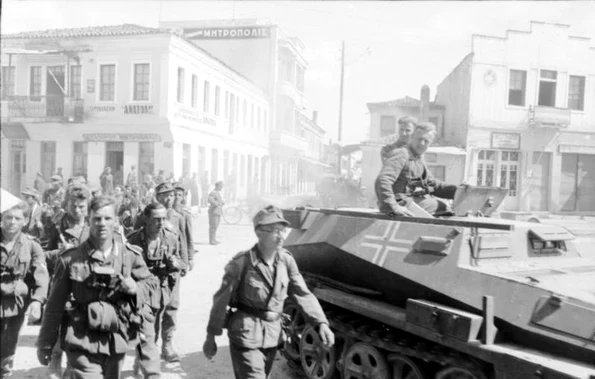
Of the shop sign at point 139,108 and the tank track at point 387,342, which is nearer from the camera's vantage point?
the tank track at point 387,342

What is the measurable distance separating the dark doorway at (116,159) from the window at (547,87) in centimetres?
1294

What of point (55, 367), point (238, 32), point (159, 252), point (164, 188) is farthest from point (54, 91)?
point (55, 367)

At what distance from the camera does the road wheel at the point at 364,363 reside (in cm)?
468

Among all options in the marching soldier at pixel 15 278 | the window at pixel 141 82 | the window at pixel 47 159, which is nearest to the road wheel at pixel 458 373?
the marching soldier at pixel 15 278

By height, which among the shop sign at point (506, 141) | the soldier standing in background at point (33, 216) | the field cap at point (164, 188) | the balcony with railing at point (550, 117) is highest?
the balcony with railing at point (550, 117)

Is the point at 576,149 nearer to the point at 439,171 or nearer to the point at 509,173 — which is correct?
the point at 509,173

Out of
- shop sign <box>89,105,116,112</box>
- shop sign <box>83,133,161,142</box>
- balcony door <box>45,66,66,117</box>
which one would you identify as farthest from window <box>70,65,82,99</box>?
shop sign <box>83,133,161,142</box>

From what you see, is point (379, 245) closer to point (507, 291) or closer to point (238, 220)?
point (507, 291)

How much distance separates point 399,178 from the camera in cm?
520

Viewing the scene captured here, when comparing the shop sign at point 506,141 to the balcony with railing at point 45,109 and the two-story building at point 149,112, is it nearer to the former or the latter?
the two-story building at point 149,112

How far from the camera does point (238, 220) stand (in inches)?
774

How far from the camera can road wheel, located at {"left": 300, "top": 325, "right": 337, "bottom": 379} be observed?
5207 mm

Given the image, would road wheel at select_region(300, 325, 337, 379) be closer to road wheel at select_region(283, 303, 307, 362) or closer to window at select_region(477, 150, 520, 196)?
road wheel at select_region(283, 303, 307, 362)

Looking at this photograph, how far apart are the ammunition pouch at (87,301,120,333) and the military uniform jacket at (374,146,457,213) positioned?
2419 millimetres
